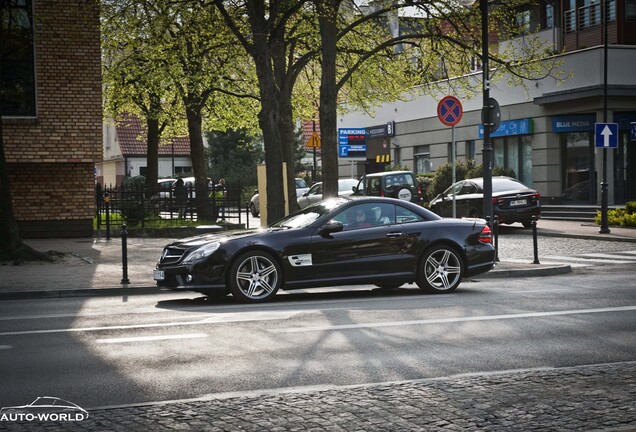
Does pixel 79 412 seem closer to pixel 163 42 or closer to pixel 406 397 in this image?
pixel 406 397

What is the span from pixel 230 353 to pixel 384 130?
150ft

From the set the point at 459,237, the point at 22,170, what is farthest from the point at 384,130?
the point at 459,237

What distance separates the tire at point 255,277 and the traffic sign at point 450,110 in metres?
7.51

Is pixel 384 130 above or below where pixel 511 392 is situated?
above

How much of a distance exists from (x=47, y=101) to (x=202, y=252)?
12.8m

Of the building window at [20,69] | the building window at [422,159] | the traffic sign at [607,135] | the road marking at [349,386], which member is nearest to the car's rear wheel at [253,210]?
the building window at [422,159]

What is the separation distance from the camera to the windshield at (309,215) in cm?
1384

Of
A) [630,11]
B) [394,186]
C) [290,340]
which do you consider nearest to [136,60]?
[394,186]

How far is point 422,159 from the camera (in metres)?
50.3

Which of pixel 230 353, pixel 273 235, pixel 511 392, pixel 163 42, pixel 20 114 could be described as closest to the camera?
pixel 511 392

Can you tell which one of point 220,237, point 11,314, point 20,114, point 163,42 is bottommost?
point 11,314

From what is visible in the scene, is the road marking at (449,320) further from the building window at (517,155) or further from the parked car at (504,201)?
the building window at (517,155)

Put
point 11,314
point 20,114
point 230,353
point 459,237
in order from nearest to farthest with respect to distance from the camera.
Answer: point 230,353, point 11,314, point 459,237, point 20,114

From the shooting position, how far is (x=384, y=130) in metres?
54.2
